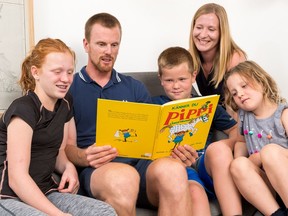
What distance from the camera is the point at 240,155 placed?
5.78ft

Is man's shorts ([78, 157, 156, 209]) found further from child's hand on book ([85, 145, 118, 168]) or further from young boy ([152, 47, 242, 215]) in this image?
young boy ([152, 47, 242, 215])

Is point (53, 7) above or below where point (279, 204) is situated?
above

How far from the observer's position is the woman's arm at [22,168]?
52.2 inches

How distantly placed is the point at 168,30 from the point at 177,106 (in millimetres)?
996

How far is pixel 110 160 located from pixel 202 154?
0.50 meters

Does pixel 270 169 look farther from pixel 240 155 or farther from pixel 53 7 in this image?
pixel 53 7

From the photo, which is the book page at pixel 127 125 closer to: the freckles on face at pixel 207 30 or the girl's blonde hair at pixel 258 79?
the girl's blonde hair at pixel 258 79

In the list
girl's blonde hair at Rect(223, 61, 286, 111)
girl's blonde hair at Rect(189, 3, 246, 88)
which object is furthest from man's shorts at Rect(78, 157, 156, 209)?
girl's blonde hair at Rect(189, 3, 246, 88)

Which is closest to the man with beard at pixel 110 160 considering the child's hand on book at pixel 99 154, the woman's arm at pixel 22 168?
the child's hand on book at pixel 99 154

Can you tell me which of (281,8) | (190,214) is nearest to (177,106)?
(190,214)

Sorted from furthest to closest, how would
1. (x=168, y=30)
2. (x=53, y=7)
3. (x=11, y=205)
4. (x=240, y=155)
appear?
(x=168, y=30) < (x=53, y=7) < (x=240, y=155) < (x=11, y=205)

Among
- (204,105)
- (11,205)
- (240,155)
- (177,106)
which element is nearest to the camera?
(11,205)

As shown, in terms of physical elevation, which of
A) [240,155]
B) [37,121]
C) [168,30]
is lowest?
[240,155]

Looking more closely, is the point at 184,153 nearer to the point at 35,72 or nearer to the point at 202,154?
the point at 202,154
